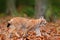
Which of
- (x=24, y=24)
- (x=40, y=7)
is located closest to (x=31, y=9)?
(x=40, y=7)

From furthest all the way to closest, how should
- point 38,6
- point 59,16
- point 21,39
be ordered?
1. point 59,16
2. point 38,6
3. point 21,39

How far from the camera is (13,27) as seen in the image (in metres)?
6.21

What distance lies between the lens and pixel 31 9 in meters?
16.4

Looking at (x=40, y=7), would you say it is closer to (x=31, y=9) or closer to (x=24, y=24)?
(x=24, y=24)

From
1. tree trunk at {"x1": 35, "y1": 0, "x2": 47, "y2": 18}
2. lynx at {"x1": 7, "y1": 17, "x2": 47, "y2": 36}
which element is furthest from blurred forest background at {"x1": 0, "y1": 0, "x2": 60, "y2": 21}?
lynx at {"x1": 7, "y1": 17, "x2": 47, "y2": 36}

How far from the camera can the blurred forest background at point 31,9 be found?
10.7 meters

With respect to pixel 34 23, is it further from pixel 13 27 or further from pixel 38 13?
pixel 38 13

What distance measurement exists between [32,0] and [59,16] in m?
4.14

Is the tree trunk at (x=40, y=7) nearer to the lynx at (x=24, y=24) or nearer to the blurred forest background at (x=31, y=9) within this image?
the blurred forest background at (x=31, y=9)

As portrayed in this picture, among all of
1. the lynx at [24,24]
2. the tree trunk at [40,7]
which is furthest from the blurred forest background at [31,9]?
the lynx at [24,24]

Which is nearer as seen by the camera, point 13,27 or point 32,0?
point 13,27

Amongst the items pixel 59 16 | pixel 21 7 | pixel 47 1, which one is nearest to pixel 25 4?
pixel 21 7

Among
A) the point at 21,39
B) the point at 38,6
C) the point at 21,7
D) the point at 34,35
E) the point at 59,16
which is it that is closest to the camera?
the point at 21,39

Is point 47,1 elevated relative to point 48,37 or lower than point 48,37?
elevated
